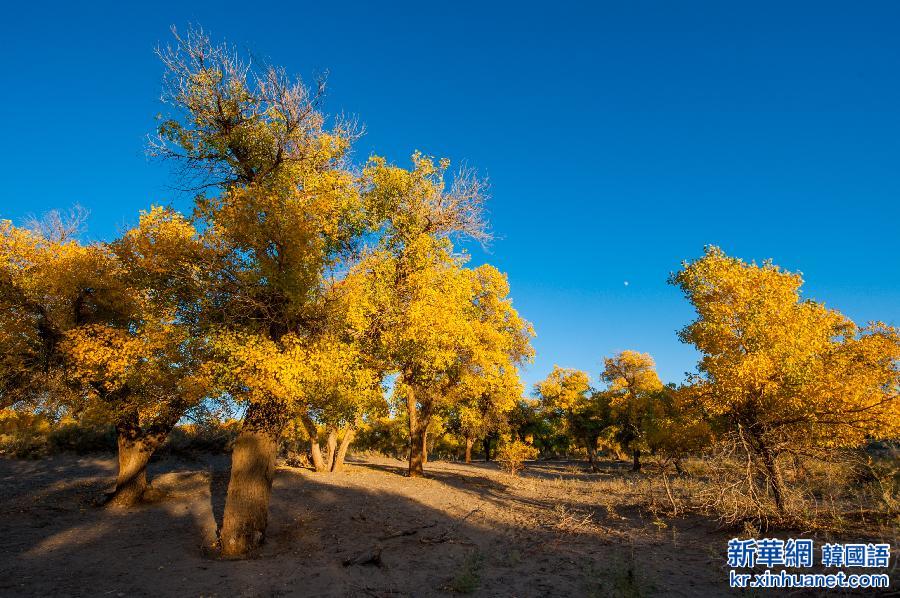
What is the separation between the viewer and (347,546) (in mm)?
10367

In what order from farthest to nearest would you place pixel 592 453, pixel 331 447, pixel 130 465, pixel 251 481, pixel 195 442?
1. pixel 592 453
2. pixel 195 442
3. pixel 331 447
4. pixel 130 465
5. pixel 251 481

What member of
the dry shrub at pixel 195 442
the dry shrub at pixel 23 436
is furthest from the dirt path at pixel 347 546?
the dry shrub at pixel 195 442

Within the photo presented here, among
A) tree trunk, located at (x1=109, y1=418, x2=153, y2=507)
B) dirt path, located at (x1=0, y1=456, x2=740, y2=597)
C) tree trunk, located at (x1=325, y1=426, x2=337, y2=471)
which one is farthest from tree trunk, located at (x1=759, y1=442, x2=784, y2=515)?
tree trunk, located at (x1=109, y1=418, x2=153, y2=507)

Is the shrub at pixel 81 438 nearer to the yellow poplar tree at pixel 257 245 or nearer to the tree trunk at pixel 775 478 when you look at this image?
the yellow poplar tree at pixel 257 245

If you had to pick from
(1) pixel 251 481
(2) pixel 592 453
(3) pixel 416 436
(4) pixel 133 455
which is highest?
(1) pixel 251 481

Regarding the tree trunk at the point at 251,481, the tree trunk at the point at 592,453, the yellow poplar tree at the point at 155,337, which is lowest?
the tree trunk at the point at 592,453

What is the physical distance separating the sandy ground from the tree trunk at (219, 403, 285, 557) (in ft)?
1.64

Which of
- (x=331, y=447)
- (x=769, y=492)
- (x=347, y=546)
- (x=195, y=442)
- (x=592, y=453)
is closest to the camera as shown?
(x=347, y=546)

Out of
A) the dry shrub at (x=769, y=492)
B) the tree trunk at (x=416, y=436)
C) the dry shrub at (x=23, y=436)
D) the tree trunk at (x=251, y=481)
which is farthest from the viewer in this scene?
the dry shrub at (x=23, y=436)

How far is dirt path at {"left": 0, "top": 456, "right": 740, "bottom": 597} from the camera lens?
7.72 meters

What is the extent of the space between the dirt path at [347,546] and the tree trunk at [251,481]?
50 centimetres

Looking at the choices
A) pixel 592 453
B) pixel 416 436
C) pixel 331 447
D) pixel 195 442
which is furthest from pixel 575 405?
pixel 195 442

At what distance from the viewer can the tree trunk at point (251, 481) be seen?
957cm

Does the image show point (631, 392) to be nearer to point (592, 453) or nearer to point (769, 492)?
point (592, 453)
